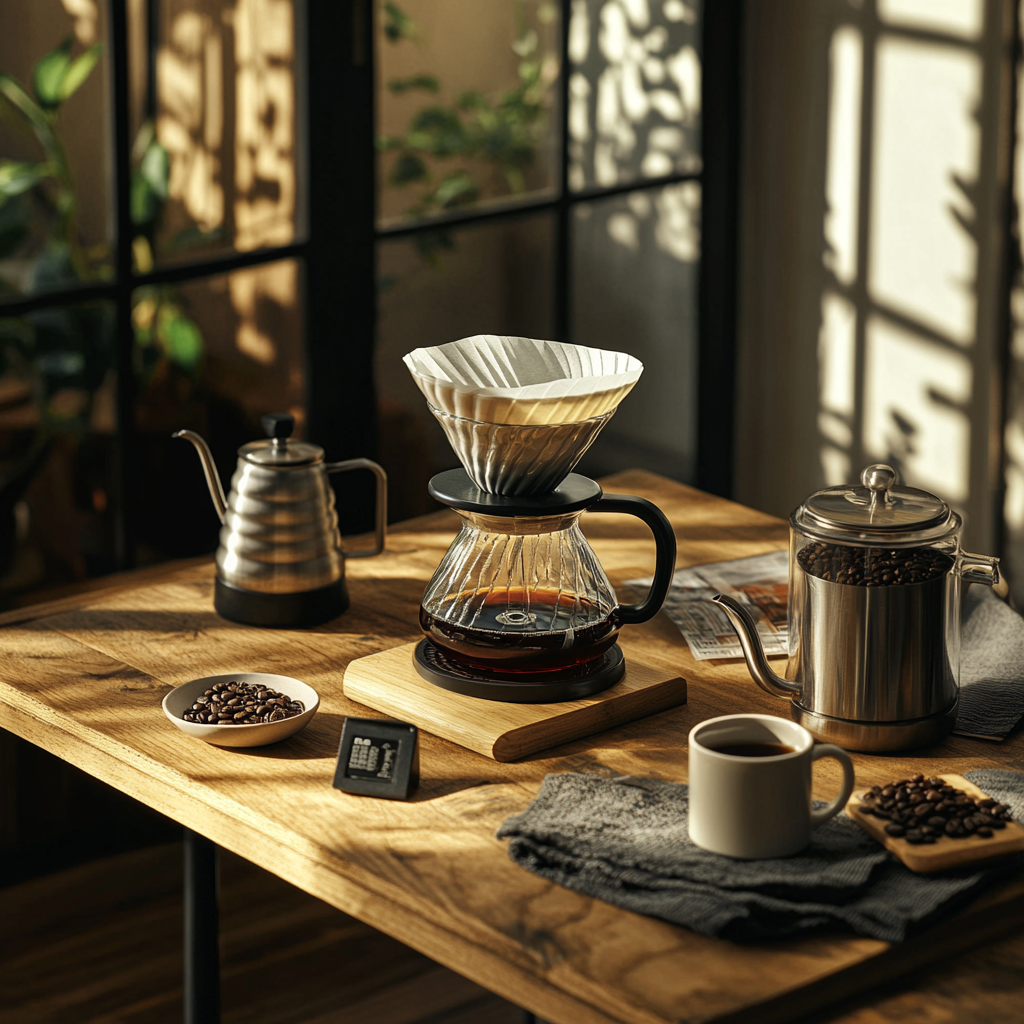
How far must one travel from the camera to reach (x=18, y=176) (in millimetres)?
2275

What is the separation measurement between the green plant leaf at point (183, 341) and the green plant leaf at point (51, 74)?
39 centimetres

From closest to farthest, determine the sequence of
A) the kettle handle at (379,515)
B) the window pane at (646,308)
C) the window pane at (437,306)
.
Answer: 1. the kettle handle at (379,515)
2. the window pane at (437,306)
3. the window pane at (646,308)

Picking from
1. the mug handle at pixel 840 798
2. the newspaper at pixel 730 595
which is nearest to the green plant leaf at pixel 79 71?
the newspaper at pixel 730 595

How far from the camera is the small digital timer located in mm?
1331

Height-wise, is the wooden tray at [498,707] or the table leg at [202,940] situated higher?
the wooden tray at [498,707]

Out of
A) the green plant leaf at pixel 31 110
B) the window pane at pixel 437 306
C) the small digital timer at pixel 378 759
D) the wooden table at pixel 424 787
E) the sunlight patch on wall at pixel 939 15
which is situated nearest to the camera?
the wooden table at pixel 424 787

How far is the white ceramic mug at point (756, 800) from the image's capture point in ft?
3.85

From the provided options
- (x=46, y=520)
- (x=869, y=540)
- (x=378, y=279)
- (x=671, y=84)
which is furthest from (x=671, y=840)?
(x=671, y=84)

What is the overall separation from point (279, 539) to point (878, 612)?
0.70 m

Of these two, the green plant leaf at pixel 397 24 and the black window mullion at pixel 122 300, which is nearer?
the black window mullion at pixel 122 300

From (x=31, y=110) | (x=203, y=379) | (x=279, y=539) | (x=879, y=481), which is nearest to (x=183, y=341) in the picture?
(x=203, y=379)

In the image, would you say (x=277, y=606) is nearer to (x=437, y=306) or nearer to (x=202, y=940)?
(x=202, y=940)

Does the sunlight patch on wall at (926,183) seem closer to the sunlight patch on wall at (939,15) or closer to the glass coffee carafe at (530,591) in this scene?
the sunlight patch on wall at (939,15)

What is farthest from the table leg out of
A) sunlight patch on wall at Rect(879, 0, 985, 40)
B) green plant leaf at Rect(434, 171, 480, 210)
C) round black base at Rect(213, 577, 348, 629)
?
sunlight patch on wall at Rect(879, 0, 985, 40)
